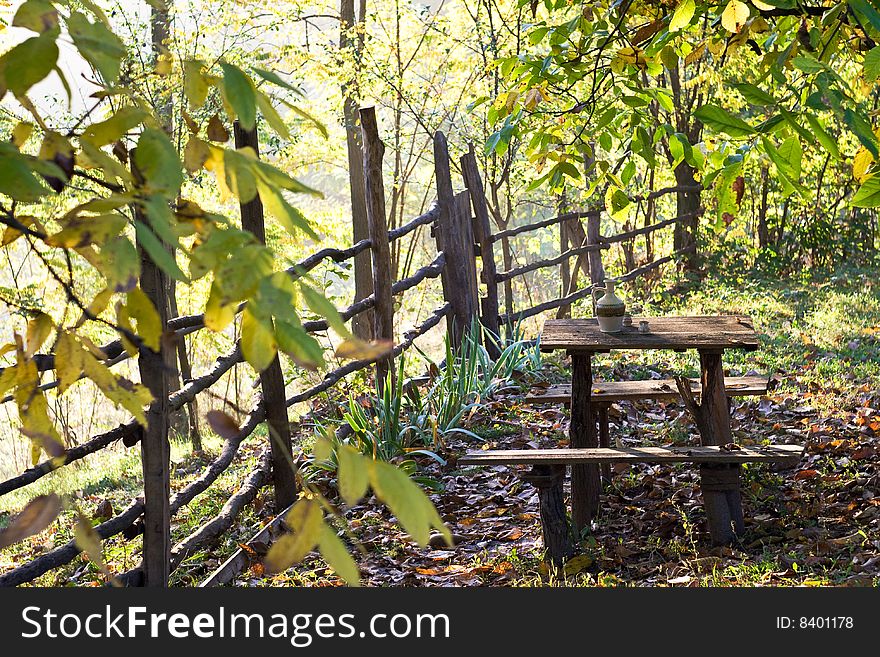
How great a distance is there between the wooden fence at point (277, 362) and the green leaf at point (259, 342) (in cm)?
6

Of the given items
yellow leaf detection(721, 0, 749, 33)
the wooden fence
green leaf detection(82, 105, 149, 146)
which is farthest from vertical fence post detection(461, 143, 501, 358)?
green leaf detection(82, 105, 149, 146)

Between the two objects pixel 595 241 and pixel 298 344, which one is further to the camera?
pixel 595 241

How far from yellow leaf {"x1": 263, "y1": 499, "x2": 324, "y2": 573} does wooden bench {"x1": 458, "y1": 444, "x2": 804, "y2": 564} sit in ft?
8.08

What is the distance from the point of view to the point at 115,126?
2.84ft

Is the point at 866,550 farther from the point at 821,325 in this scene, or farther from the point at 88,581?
the point at 821,325

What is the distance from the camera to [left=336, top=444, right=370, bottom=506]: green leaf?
0.73 m

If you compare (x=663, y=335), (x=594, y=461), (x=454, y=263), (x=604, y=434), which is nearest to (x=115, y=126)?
(x=594, y=461)

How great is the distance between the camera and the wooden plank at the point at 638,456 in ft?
10.6

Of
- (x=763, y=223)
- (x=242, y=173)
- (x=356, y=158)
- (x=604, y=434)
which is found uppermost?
(x=356, y=158)

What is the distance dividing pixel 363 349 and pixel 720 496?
292 cm

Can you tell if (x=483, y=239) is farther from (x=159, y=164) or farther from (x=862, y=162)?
(x=159, y=164)

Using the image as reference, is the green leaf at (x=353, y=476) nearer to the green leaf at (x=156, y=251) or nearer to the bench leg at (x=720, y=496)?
the green leaf at (x=156, y=251)

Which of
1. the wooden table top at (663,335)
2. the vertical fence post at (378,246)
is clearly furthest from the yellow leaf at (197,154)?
the vertical fence post at (378,246)

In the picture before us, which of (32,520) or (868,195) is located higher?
(868,195)
